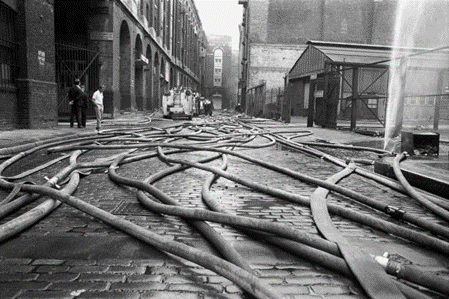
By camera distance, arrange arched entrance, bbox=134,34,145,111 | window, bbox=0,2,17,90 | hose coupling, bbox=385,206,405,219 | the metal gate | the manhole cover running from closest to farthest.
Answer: hose coupling, bbox=385,206,405,219, the manhole cover, window, bbox=0,2,17,90, the metal gate, arched entrance, bbox=134,34,145,111

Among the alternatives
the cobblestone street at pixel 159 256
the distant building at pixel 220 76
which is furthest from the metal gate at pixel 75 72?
the distant building at pixel 220 76

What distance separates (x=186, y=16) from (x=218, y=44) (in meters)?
31.9

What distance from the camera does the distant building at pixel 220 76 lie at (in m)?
78.6

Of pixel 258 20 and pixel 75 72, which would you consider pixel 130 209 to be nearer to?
pixel 75 72

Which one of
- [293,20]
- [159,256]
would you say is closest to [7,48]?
[159,256]

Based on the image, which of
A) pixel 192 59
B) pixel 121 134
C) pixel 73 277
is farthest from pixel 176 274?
pixel 192 59

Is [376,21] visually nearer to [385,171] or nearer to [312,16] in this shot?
[312,16]

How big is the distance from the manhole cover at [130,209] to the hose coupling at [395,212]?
2.22 meters

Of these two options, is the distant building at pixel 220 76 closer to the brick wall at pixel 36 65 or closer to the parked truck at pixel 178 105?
the parked truck at pixel 178 105

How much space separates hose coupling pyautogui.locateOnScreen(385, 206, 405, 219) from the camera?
3.26m

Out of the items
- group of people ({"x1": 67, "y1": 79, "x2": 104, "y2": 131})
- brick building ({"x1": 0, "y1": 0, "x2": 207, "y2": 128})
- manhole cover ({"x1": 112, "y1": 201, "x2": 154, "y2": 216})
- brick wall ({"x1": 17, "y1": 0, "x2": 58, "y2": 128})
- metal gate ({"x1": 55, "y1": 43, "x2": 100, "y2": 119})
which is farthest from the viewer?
metal gate ({"x1": 55, "y1": 43, "x2": 100, "y2": 119})

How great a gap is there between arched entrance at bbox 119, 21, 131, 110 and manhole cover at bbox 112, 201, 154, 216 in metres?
18.7

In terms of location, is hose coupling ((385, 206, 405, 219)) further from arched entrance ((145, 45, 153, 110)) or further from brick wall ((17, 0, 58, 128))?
arched entrance ((145, 45, 153, 110))

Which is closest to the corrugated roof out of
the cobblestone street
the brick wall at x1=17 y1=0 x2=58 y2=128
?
the brick wall at x1=17 y1=0 x2=58 y2=128
